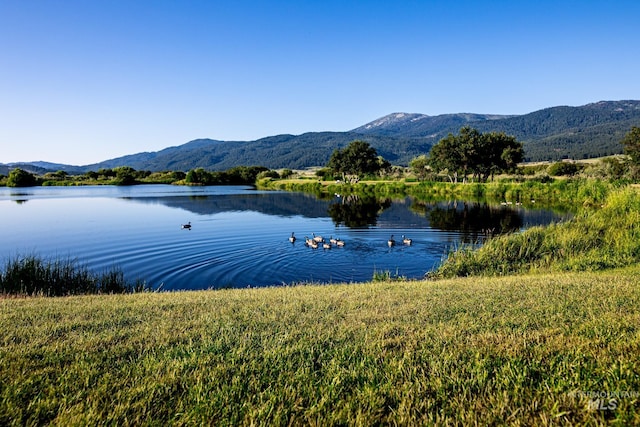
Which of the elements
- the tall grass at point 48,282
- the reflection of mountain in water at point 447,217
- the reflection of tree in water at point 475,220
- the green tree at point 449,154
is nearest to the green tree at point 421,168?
the green tree at point 449,154

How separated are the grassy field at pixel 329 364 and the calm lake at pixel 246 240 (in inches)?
313

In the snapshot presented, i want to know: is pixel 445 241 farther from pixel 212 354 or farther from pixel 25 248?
pixel 25 248

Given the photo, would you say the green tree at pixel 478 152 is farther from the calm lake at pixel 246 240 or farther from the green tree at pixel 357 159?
the calm lake at pixel 246 240

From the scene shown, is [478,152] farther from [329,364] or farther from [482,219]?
[329,364]

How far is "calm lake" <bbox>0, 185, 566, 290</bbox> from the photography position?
15312 millimetres

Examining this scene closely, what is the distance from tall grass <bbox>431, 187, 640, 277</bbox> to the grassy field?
6.97m

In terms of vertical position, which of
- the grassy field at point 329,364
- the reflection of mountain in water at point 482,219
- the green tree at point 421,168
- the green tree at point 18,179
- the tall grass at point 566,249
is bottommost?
the reflection of mountain in water at point 482,219

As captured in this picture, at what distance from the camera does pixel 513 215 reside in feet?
101

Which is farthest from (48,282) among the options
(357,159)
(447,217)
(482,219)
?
(357,159)

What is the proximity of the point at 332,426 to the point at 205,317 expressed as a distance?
3529 mm

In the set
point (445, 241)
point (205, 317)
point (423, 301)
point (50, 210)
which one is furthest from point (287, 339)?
point (50, 210)

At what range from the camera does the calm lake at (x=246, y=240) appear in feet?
50.2

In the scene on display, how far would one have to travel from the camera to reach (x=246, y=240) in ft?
71.3

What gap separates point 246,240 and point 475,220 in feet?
55.2
